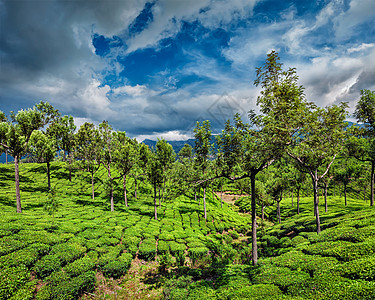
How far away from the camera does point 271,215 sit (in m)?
52.0

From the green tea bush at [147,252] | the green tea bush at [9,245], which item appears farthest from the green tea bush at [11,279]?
the green tea bush at [147,252]

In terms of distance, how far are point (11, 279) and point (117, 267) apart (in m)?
7.00

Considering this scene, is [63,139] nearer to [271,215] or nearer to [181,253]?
[181,253]

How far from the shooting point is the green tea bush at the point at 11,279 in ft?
29.4

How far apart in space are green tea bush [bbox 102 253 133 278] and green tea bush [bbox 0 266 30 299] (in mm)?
5426

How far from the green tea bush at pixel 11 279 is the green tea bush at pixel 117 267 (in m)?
5.43

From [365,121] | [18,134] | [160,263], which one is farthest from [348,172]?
[18,134]

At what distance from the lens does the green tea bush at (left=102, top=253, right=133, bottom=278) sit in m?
14.0

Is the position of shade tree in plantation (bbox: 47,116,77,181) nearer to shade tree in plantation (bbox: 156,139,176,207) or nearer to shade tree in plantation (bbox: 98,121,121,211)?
shade tree in plantation (bbox: 98,121,121,211)

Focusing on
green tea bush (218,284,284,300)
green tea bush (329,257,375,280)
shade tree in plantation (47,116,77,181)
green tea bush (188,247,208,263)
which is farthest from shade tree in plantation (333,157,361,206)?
shade tree in plantation (47,116,77,181)

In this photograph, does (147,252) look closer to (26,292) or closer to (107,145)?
(26,292)

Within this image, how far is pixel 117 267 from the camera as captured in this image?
46.9 ft

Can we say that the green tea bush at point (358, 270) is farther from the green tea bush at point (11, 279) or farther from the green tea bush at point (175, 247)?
the green tea bush at point (11, 279)

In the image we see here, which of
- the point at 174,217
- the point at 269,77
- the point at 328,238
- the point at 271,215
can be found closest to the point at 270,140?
the point at 269,77
